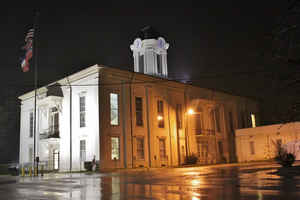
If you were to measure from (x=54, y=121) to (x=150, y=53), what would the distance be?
1420cm

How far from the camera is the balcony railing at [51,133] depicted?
36219 millimetres

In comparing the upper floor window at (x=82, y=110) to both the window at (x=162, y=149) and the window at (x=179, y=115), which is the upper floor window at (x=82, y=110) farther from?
the window at (x=179, y=115)

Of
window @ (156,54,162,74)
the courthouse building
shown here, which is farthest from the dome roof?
window @ (156,54,162,74)

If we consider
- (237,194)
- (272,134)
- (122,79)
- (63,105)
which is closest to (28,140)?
(63,105)

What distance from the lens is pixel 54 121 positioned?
3834cm

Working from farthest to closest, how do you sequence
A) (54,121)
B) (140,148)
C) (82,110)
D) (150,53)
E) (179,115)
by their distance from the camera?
(150,53) → (179,115) → (54,121) → (140,148) → (82,110)

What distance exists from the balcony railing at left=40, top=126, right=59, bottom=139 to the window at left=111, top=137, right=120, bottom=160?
23.6 feet

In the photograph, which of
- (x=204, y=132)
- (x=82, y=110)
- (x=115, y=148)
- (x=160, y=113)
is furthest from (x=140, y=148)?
(x=204, y=132)

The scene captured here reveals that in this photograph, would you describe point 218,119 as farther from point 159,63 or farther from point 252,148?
point 159,63

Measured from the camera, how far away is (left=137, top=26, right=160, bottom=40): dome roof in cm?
4344

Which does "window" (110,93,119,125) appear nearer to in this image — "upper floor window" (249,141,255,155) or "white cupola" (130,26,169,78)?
"white cupola" (130,26,169,78)

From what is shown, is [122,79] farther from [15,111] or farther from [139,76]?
[15,111]

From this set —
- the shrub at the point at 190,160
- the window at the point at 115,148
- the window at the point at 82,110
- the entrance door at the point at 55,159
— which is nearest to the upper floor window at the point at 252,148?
the shrub at the point at 190,160

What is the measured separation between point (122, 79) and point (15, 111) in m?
33.1
